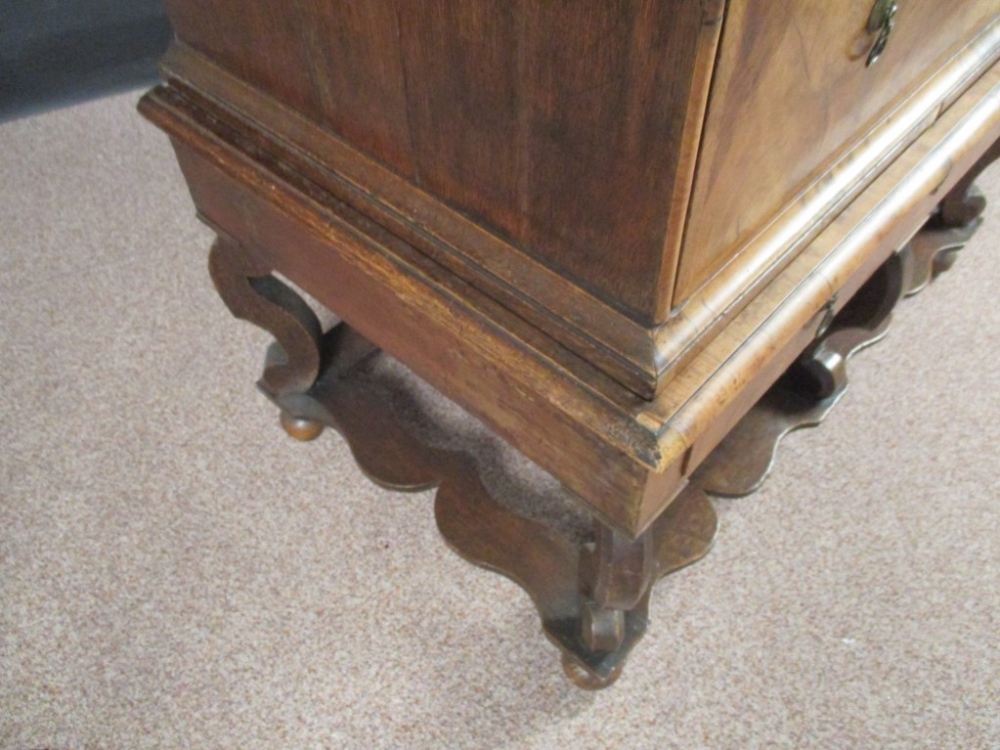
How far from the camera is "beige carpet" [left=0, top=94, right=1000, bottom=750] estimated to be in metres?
0.81

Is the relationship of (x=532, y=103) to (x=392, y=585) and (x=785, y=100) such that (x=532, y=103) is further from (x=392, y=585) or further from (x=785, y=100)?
(x=392, y=585)

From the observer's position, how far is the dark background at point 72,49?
1.52m

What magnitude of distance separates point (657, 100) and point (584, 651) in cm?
57

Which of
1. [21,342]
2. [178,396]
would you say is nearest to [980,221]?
[178,396]

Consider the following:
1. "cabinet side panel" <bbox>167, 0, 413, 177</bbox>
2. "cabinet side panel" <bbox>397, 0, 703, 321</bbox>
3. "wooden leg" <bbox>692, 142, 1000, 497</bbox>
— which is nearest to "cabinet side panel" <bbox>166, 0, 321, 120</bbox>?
"cabinet side panel" <bbox>167, 0, 413, 177</bbox>

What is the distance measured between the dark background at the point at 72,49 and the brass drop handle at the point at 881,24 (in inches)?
58.1

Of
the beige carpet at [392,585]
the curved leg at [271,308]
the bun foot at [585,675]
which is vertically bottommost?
the beige carpet at [392,585]

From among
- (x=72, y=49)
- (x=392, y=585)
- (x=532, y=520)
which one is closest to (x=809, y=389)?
(x=532, y=520)

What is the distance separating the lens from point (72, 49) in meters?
1.55

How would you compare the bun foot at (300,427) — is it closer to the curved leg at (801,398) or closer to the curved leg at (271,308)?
the curved leg at (271,308)

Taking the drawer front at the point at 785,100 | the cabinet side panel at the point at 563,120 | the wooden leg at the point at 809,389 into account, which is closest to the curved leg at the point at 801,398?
the wooden leg at the point at 809,389

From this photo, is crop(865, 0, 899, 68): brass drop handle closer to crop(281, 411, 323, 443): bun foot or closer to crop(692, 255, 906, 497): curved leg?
crop(692, 255, 906, 497): curved leg

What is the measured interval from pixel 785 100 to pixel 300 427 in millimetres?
710

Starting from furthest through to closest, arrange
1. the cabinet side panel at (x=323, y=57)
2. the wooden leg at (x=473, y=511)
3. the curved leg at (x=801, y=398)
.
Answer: the curved leg at (x=801, y=398)
the wooden leg at (x=473, y=511)
the cabinet side panel at (x=323, y=57)
